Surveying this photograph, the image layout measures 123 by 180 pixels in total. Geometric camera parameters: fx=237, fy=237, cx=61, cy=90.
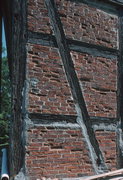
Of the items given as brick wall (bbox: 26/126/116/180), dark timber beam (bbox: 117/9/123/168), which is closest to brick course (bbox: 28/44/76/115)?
brick wall (bbox: 26/126/116/180)

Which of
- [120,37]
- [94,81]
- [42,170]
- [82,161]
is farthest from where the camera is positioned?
[120,37]

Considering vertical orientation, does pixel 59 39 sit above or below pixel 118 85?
above

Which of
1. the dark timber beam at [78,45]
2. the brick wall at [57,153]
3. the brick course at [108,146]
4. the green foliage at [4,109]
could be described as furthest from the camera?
the green foliage at [4,109]

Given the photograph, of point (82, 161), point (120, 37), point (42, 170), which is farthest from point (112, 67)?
point (42, 170)

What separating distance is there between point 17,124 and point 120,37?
248cm

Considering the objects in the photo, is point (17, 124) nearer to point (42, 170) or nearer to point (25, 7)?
point (42, 170)

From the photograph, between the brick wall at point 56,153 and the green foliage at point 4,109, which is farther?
the green foliage at point 4,109

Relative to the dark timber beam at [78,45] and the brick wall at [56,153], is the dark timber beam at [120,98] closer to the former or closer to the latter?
the dark timber beam at [78,45]

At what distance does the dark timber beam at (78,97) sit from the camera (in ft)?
12.5

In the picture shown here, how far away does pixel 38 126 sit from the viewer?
3535mm

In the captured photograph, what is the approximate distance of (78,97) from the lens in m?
3.86

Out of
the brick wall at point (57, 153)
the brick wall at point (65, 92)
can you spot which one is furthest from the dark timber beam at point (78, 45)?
the brick wall at point (57, 153)

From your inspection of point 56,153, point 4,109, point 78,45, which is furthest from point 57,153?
point 4,109

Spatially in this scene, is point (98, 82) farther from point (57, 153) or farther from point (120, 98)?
point (57, 153)
